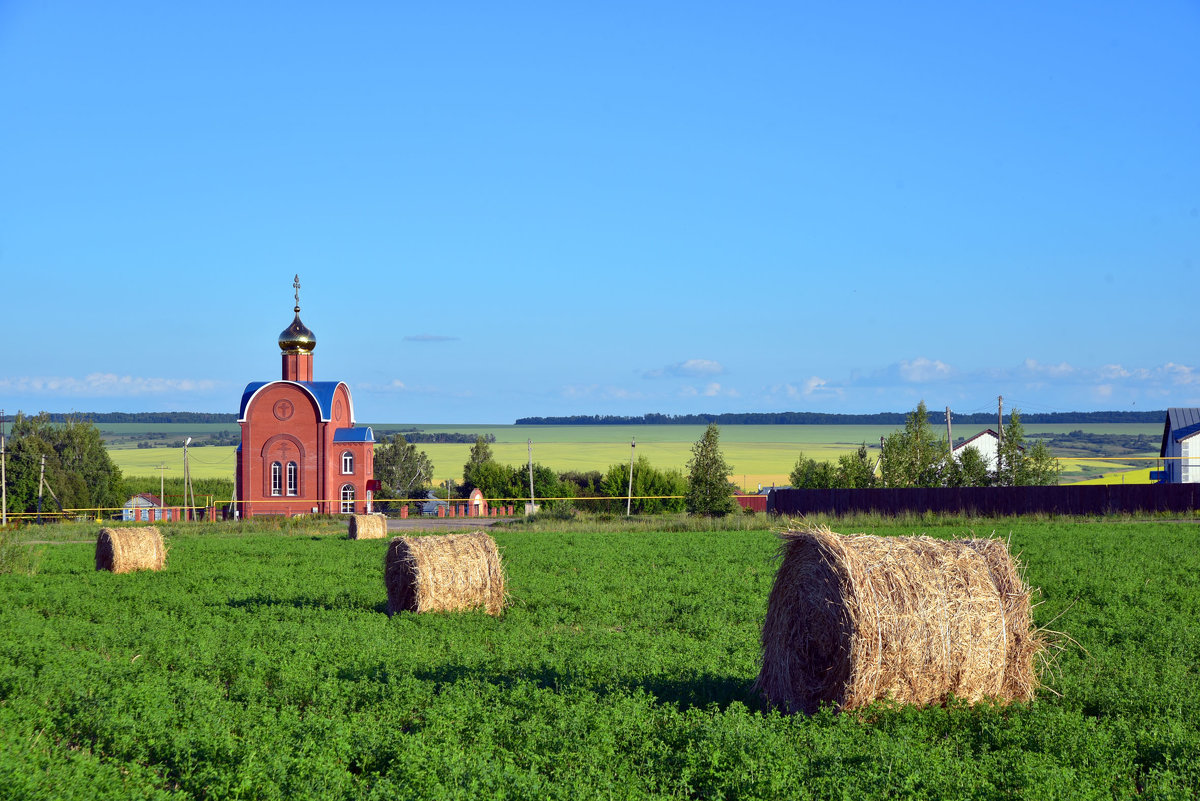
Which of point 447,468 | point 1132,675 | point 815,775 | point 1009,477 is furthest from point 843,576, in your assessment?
point 447,468

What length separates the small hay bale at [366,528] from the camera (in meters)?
30.7

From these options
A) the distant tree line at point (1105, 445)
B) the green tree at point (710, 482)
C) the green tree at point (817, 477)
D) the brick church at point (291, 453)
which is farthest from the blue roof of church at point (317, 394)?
the distant tree line at point (1105, 445)

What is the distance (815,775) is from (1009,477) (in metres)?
51.0

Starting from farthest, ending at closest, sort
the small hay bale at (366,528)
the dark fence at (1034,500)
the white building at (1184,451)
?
the white building at (1184,451)
the dark fence at (1034,500)
the small hay bale at (366,528)

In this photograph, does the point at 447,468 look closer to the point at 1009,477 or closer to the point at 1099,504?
the point at 1009,477

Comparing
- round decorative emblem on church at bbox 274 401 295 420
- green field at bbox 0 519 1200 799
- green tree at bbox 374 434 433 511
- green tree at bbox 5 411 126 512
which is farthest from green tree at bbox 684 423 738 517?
green tree at bbox 5 411 126 512

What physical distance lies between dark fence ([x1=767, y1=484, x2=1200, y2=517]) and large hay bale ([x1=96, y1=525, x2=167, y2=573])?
26.1 metres

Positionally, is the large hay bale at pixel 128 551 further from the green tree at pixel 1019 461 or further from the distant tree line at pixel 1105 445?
the distant tree line at pixel 1105 445

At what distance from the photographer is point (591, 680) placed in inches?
382

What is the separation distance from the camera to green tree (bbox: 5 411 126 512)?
280ft

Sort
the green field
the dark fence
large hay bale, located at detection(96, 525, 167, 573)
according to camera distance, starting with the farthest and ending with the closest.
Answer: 1. the dark fence
2. large hay bale, located at detection(96, 525, 167, 573)
3. the green field

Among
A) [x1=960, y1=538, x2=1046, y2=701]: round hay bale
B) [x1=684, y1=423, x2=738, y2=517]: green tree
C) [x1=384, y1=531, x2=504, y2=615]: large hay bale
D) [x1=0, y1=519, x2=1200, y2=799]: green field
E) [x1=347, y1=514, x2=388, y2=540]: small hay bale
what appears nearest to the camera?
[x1=0, y1=519, x2=1200, y2=799]: green field

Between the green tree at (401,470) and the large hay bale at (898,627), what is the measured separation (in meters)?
85.3

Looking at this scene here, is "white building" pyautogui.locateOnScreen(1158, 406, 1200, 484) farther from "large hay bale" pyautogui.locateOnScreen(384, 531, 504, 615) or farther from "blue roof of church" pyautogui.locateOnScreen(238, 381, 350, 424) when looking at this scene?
"large hay bale" pyautogui.locateOnScreen(384, 531, 504, 615)
